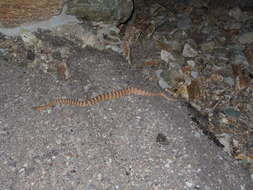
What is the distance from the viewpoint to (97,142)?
4.81 meters

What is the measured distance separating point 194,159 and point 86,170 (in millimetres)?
1485

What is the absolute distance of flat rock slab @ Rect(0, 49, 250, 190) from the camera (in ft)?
14.3

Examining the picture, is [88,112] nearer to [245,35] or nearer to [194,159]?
[194,159]

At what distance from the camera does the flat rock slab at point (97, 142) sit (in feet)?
14.3

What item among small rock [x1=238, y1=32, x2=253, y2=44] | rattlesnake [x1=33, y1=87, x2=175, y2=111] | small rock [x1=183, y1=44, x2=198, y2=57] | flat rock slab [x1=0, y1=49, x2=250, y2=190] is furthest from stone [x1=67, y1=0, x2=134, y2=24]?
small rock [x1=238, y1=32, x2=253, y2=44]

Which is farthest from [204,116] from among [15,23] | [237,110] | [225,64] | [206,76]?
[15,23]

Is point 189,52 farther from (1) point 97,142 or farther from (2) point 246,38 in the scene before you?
(1) point 97,142

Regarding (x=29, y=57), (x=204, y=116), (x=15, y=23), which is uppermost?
(x=15, y=23)

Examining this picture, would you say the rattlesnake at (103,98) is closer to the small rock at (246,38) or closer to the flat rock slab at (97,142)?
the flat rock slab at (97,142)

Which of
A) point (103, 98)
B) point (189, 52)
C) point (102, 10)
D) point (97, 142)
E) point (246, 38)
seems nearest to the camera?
point (97, 142)

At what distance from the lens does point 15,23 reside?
6.20 metres

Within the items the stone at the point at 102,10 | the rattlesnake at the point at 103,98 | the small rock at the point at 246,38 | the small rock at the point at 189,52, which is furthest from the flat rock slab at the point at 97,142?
the small rock at the point at 246,38

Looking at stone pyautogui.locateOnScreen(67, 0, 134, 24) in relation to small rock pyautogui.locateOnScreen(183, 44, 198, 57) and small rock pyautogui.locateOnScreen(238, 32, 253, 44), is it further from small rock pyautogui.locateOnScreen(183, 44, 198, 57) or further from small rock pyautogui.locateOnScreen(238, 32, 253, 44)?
small rock pyautogui.locateOnScreen(238, 32, 253, 44)

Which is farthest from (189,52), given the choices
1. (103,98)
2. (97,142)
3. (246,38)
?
(97,142)
